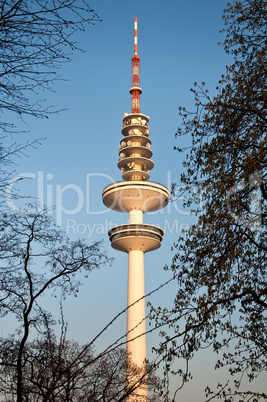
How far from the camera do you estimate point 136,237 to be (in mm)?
64188

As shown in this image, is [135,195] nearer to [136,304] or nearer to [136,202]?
[136,202]

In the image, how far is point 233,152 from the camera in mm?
10906

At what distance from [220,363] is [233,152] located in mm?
4966

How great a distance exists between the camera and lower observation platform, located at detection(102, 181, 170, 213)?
6619cm

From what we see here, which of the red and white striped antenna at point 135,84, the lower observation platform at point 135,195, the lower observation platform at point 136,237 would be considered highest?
the red and white striped antenna at point 135,84

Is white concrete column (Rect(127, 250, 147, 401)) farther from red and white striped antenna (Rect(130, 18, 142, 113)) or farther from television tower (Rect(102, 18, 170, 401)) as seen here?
red and white striped antenna (Rect(130, 18, 142, 113))

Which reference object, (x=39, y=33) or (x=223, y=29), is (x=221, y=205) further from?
→ (x=39, y=33)

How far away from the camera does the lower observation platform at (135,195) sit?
66.2 metres

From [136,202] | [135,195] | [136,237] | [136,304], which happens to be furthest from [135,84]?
[136,304]

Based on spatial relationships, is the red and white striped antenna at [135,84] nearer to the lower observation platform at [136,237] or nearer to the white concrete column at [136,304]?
the lower observation platform at [136,237]

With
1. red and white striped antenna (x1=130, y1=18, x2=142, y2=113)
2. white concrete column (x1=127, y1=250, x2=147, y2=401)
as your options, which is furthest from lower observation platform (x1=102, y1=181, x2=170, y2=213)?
red and white striped antenna (x1=130, y1=18, x2=142, y2=113)

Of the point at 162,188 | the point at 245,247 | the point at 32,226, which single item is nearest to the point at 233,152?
the point at 245,247

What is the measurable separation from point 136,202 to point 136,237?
255 inches

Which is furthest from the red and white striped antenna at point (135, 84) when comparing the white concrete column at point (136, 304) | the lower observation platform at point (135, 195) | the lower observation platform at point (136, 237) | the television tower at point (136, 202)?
the white concrete column at point (136, 304)
